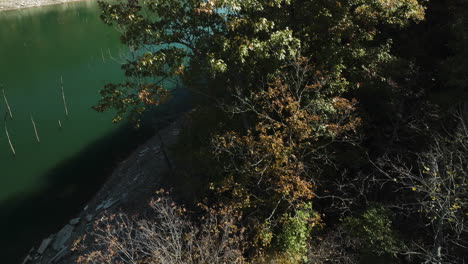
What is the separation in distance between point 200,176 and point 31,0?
61.3m

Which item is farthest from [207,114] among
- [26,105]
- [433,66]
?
[26,105]

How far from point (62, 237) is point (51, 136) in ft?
32.9

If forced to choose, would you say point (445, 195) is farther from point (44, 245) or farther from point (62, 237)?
point (44, 245)

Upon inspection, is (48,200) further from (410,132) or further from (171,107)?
(410,132)

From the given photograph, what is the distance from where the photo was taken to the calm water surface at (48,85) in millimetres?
20109

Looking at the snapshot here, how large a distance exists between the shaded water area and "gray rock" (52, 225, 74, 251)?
0.86 m

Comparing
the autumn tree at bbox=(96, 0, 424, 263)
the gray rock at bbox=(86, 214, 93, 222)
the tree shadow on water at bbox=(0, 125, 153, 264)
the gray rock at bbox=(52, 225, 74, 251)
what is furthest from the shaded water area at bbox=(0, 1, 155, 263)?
the autumn tree at bbox=(96, 0, 424, 263)

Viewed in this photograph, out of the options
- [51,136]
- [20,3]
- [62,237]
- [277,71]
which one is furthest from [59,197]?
[20,3]

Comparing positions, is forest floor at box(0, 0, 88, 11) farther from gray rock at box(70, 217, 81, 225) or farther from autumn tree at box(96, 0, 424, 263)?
autumn tree at box(96, 0, 424, 263)

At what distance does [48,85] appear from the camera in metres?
29.0

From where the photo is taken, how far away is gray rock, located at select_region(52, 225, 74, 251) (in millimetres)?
14297

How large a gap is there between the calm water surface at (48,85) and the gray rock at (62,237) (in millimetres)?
4557

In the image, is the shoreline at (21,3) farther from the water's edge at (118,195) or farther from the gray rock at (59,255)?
the gray rock at (59,255)

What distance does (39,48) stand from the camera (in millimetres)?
38406
